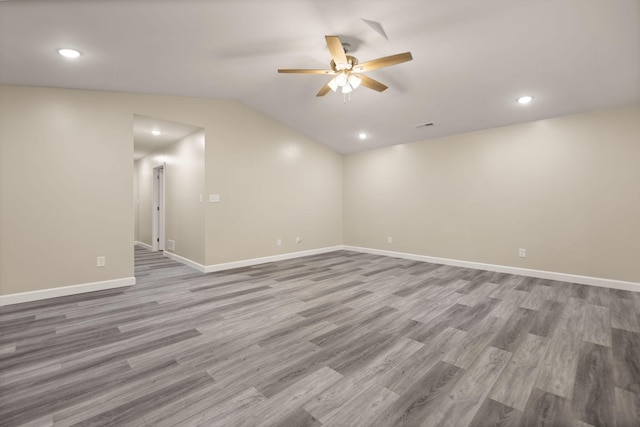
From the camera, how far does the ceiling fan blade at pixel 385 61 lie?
2556 millimetres

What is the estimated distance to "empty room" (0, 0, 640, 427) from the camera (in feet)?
5.82

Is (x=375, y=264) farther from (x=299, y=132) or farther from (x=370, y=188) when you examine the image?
(x=299, y=132)

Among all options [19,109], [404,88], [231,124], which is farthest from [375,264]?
[19,109]

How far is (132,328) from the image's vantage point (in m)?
2.60

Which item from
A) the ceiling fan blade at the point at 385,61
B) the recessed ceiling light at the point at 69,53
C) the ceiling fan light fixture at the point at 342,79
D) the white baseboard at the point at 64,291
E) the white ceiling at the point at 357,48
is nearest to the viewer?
the white ceiling at the point at 357,48

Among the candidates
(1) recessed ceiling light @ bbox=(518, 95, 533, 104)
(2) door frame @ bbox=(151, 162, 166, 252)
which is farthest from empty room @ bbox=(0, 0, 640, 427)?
(2) door frame @ bbox=(151, 162, 166, 252)

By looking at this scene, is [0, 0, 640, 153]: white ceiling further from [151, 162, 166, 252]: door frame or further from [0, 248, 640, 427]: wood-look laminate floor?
[151, 162, 166, 252]: door frame

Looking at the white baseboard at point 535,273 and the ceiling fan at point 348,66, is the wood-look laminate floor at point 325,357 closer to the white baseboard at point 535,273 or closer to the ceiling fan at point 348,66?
the white baseboard at point 535,273

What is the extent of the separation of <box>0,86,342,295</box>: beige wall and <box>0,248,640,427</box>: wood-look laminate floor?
0.56 metres

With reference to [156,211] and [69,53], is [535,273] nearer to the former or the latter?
[69,53]

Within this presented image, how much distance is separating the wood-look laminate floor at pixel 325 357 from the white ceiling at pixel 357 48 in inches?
105

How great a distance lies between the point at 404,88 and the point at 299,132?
2.82 metres

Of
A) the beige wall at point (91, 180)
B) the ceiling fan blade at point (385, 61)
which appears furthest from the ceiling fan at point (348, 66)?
the beige wall at point (91, 180)

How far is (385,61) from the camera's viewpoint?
2.68 metres
